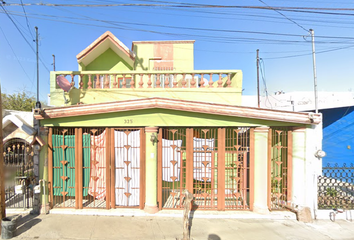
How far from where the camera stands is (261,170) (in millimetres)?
5156

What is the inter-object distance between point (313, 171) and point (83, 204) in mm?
7451

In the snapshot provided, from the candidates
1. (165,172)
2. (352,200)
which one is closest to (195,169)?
(165,172)

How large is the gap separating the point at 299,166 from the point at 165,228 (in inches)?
176

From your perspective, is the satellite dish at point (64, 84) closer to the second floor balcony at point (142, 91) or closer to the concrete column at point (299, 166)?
the second floor balcony at point (142, 91)

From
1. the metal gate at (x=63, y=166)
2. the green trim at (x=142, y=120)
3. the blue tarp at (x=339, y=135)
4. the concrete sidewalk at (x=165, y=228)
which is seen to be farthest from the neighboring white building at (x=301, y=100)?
the metal gate at (x=63, y=166)

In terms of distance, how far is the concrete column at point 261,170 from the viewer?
5.15 meters

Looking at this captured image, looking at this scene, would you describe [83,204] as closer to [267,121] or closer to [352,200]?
[267,121]

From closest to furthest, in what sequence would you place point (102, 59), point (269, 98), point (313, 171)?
point (313, 171) < point (102, 59) < point (269, 98)

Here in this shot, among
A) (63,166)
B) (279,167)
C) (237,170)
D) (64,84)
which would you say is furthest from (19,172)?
(279,167)

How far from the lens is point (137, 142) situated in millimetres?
5324

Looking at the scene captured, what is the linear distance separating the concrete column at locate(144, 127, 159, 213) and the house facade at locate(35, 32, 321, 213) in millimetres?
31

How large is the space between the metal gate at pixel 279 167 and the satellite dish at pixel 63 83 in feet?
24.1

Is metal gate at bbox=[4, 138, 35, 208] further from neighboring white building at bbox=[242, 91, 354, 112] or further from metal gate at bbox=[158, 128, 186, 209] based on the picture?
neighboring white building at bbox=[242, 91, 354, 112]

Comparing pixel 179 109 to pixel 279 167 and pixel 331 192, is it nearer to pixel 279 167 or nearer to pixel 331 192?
pixel 279 167
